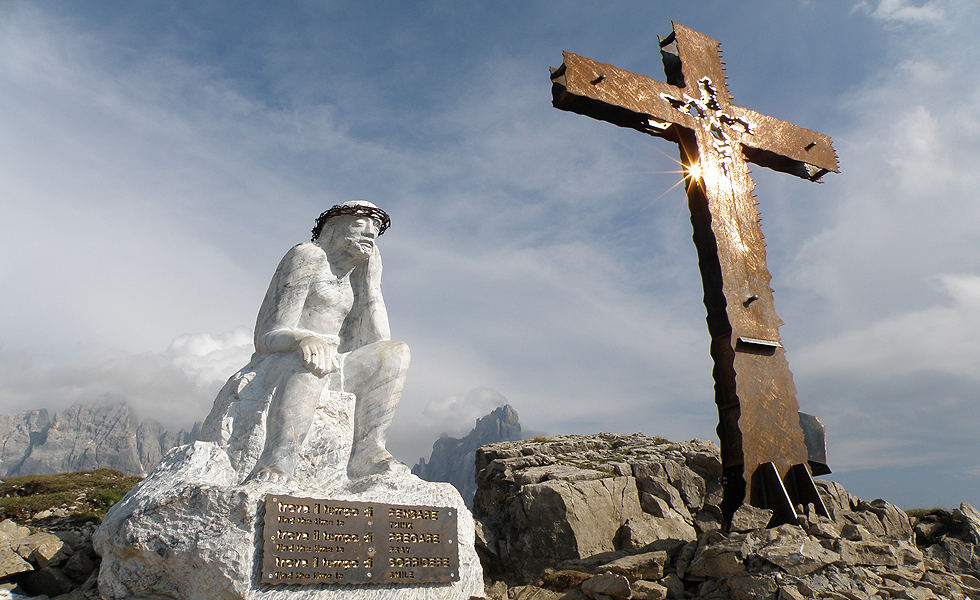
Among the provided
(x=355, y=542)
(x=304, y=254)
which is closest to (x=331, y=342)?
(x=304, y=254)

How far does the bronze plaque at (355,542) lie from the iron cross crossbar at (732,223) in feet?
8.38

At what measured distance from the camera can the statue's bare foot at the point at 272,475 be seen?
13.8ft

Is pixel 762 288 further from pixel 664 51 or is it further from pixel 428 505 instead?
pixel 428 505

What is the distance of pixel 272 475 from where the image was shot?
4.25 metres

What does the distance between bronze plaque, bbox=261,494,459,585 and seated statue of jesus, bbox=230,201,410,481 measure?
1.42ft

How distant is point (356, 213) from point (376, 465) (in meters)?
2.51

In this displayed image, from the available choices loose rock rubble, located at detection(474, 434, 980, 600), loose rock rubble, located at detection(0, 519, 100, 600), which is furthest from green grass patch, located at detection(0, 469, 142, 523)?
loose rock rubble, located at detection(474, 434, 980, 600)

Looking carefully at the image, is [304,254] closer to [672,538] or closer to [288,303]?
[288,303]

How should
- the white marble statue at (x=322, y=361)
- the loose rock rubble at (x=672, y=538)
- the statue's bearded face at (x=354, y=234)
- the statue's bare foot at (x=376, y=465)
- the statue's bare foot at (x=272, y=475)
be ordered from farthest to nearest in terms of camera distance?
the statue's bearded face at (x=354, y=234) → the statue's bare foot at (x=376, y=465) → the white marble statue at (x=322, y=361) → the statue's bare foot at (x=272, y=475) → the loose rock rubble at (x=672, y=538)

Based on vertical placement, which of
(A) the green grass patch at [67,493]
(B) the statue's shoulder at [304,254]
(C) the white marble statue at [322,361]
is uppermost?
(B) the statue's shoulder at [304,254]

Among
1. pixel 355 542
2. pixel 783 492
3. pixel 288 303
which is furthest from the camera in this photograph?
pixel 288 303

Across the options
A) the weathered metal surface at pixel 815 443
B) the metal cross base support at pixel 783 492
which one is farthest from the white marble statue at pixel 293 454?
the weathered metal surface at pixel 815 443

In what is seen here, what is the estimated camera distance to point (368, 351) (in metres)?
5.40

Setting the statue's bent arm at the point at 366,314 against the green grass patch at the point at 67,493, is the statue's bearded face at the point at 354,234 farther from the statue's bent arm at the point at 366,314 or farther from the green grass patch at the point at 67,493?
the green grass patch at the point at 67,493
